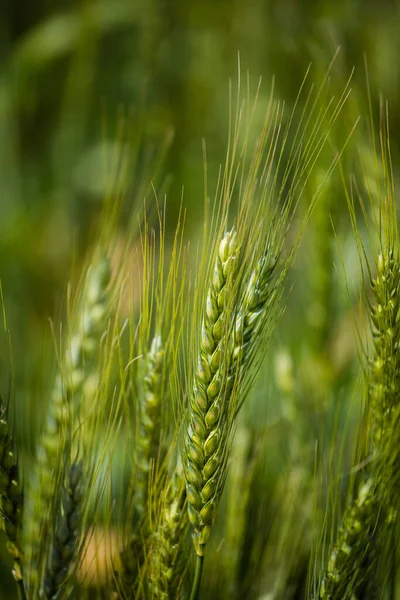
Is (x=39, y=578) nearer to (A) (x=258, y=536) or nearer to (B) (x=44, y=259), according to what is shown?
(A) (x=258, y=536)

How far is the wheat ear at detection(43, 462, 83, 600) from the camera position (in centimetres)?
37

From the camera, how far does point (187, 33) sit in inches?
39.2

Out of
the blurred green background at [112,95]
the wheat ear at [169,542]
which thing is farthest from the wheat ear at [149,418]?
the blurred green background at [112,95]

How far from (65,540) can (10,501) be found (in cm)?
5

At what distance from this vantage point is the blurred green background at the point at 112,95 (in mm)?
806

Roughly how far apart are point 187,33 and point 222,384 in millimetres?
802

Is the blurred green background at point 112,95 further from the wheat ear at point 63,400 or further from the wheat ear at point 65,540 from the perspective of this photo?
the wheat ear at point 65,540

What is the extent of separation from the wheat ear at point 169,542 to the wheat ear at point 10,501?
0.23 ft

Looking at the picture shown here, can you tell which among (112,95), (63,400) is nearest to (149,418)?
(63,400)

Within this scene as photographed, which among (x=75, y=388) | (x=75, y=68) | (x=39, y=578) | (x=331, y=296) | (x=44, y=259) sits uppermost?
(x=75, y=68)

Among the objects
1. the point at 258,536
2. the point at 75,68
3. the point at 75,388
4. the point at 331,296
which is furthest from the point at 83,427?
the point at 75,68

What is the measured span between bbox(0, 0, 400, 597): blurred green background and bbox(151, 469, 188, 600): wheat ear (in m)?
0.36

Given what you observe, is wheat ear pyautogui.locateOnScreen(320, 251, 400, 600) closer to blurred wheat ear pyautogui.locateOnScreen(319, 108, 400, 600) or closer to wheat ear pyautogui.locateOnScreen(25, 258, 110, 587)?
blurred wheat ear pyautogui.locateOnScreen(319, 108, 400, 600)

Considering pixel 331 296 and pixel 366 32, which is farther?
pixel 366 32
